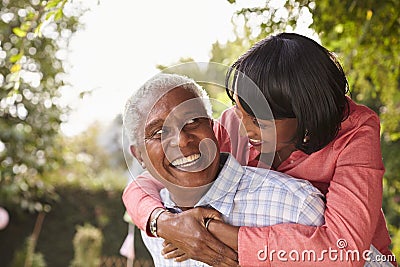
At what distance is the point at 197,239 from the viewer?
1.48 meters

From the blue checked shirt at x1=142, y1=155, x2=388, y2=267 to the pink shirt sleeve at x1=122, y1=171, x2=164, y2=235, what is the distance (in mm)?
160

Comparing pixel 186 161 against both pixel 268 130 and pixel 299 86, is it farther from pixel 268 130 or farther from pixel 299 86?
pixel 299 86

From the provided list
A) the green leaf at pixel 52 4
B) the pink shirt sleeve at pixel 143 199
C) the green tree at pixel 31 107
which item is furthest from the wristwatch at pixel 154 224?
the green tree at pixel 31 107

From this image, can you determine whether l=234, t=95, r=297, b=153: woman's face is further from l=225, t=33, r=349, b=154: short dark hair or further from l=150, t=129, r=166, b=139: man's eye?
l=150, t=129, r=166, b=139: man's eye

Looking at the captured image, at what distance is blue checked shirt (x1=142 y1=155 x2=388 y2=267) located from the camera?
145 cm

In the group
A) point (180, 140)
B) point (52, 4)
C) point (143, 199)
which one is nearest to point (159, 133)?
point (180, 140)

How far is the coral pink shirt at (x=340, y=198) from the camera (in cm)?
136

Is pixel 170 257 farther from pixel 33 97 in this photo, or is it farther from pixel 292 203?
pixel 33 97

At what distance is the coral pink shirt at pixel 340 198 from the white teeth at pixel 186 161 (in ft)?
0.65

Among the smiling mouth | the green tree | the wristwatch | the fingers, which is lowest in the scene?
the green tree

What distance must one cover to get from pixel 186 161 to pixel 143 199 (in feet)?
1.11

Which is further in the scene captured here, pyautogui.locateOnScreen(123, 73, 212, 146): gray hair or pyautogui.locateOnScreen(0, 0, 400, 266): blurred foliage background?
pyautogui.locateOnScreen(0, 0, 400, 266): blurred foliage background

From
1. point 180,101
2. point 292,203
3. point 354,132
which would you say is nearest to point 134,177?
point 180,101

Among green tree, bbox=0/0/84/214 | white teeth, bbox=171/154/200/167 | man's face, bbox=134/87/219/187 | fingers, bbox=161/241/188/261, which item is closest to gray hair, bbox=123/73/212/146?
man's face, bbox=134/87/219/187
